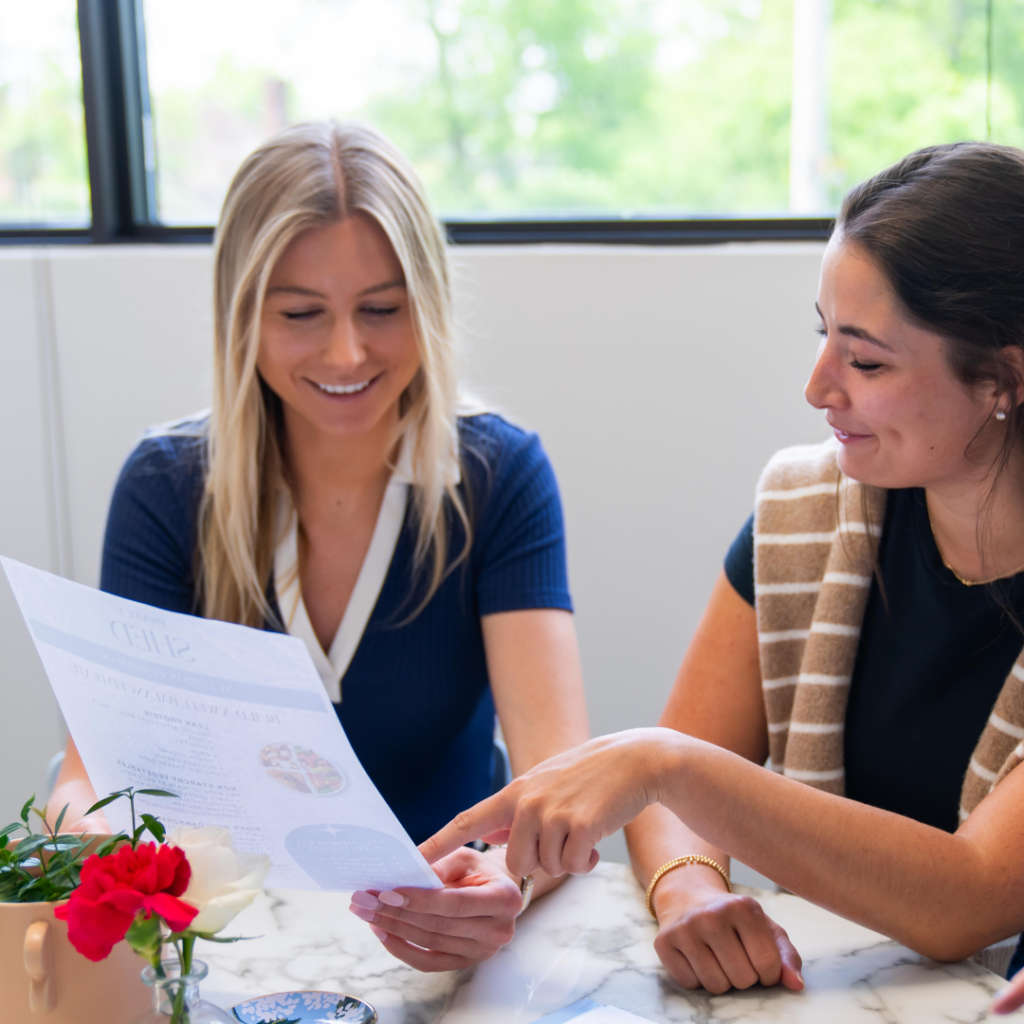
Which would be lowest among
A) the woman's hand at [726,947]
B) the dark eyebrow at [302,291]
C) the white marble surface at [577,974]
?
the white marble surface at [577,974]

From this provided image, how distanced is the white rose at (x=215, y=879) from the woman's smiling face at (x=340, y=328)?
0.78 metres

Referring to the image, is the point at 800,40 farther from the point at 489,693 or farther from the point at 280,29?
the point at 489,693

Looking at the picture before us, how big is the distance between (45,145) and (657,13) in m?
A: 1.27

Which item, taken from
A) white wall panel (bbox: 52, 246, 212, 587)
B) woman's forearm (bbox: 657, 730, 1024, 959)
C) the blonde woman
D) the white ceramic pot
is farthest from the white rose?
white wall panel (bbox: 52, 246, 212, 587)

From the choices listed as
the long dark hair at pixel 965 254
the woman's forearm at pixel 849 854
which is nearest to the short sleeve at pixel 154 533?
the woman's forearm at pixel 849 854

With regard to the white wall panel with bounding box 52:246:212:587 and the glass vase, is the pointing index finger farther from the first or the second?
the white wall panel with bounding box 52:246:212:587

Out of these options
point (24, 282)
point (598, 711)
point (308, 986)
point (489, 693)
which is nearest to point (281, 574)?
point (489, 693)

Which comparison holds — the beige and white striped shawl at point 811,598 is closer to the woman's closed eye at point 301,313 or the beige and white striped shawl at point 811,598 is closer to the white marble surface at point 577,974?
the white marble surface at point 577,974

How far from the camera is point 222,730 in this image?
0.77m

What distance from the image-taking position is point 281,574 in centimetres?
145

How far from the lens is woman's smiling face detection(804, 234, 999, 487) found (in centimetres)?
105

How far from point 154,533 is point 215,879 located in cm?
88

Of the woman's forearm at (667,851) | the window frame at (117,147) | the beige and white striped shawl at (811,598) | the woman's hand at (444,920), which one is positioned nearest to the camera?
the woman's hand at (444,920)

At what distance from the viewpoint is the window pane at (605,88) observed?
194 centimetres
